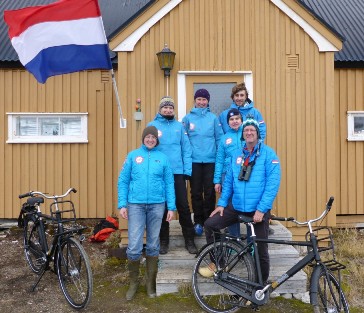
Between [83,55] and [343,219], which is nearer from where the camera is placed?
[83,55]

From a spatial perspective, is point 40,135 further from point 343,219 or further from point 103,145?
point 343,219

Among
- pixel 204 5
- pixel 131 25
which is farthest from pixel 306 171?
pixel 131 25

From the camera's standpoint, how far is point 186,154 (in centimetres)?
520

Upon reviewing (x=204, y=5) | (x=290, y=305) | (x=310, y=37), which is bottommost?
(x=290, y=305)

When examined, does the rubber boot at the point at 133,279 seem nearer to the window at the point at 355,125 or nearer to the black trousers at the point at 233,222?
the black trousers at the point at 233,222

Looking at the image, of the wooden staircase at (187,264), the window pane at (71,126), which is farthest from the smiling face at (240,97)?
the window pane at (71,126)

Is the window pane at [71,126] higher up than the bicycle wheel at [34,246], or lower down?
higher up

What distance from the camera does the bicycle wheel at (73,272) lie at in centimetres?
452

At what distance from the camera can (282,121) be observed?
6.58 m

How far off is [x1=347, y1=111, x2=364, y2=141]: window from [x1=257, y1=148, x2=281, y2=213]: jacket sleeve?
4375mm

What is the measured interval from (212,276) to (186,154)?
1.55 metres

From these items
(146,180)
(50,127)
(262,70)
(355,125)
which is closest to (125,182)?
(146,180)

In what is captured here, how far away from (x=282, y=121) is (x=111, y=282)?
362 cm

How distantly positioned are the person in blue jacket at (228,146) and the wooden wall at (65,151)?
11.1 ft
